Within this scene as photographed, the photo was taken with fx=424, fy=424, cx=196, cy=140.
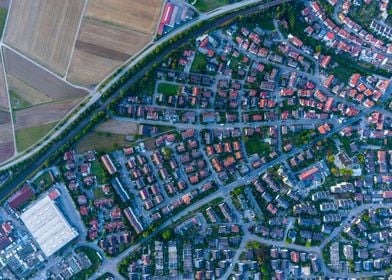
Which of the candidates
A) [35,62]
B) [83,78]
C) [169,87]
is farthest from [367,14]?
[35,62]

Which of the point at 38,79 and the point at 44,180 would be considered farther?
the point at 38,79

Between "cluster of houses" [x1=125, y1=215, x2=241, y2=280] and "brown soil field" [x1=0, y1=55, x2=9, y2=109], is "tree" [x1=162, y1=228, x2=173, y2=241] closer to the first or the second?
"cluster of houses" [x1=125, y1=215, x2=241, y2=280]

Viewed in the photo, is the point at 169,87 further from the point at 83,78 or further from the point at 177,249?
the point at 177,249

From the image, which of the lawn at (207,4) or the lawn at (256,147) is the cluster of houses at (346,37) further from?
the lawn at (256,147)

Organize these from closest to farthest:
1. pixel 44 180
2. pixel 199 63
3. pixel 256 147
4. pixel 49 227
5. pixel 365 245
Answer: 1. pixel 49 227
2. pixel 365 245
3. pixel 44 180
4. pixel 256 147
5. pixel 199 63

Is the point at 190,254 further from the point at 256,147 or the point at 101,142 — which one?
the point at 101,142

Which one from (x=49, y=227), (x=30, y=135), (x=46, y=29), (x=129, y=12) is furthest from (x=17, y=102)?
(x=129, y=12)
